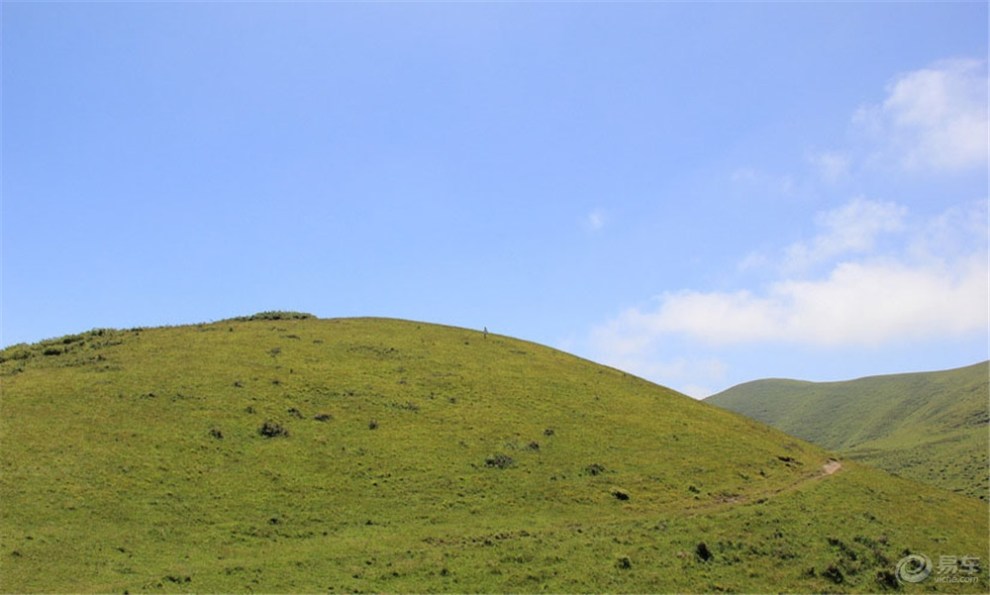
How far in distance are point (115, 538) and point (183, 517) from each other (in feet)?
10.3

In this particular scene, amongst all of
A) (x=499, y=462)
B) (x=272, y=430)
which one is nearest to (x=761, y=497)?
(x=499, y=462)

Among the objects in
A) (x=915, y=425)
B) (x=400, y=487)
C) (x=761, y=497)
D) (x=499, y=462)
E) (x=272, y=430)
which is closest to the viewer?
(x=400, y=487)

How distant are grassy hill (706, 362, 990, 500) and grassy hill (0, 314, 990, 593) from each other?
5543 centimetres

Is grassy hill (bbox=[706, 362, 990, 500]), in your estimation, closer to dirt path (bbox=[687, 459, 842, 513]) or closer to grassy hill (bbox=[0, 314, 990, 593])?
dirt path (bbox=[687, 459, 842, 513])

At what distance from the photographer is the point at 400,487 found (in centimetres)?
3809

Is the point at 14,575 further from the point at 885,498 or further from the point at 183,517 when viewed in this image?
the point at 885,498

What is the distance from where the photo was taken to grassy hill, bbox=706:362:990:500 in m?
98.2

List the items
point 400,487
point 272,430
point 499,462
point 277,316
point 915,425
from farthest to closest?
point 915,425 → point 277,316 → point 272,430 → point 499,462 → point 400,487

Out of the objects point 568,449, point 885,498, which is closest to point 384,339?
point 568,449

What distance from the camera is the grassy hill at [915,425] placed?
322ft

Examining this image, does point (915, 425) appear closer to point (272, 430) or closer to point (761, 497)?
point (761, 497)

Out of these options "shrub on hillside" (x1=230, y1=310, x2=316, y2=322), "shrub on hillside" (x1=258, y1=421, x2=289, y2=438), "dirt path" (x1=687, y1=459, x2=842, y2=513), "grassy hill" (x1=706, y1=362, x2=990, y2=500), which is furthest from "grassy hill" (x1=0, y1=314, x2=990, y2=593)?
"grassy hill" (x1=706, y1=362, x2=990, y2=500)

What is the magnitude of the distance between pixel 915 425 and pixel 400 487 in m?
142

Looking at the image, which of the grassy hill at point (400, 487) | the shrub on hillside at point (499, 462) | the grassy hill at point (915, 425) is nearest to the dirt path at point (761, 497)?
the grassy hill at point (400, 487)
